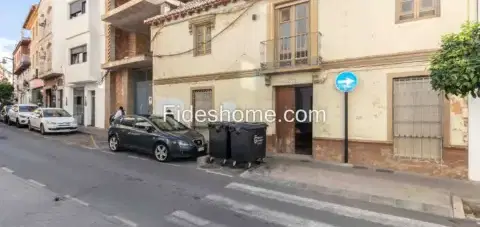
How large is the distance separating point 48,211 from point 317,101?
832 cm

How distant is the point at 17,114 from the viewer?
72.8ft

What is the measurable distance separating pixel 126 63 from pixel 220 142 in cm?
1085

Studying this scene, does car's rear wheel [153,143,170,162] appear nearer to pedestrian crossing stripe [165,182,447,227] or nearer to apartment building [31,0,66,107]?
pedestrian crossing stripe [165,182,447,227]

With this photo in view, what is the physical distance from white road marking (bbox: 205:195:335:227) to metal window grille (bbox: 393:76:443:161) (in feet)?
18.1

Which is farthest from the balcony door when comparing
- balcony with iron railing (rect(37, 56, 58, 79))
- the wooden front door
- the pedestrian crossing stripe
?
balcony with iron railing (rect(37, 56, 58, 79))

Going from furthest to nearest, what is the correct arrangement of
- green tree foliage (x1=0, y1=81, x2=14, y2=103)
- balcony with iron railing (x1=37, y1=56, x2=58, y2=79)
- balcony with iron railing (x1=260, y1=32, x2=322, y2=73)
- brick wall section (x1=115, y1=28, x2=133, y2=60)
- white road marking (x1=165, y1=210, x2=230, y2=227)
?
green tree foliage (x1=0, y1=81, x2=14, y2=103), balcony with iron railing (x1=37, y1=56, x2=58, y2=79), brick wall section (x1=115, y1=28, x2=133, y2=60), balcony with iron railing (x1=260, y1=32, x2=322, y2=73), white road marking (x1=165, y1=210, x2=230, y2=227)

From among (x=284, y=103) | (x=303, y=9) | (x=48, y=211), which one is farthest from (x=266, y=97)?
(x=48, y=211)

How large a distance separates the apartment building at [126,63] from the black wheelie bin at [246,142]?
992 cm

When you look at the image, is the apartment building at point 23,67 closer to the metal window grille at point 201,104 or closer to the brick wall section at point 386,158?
the metal window grille at point 201,104

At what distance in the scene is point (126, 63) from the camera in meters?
18.8

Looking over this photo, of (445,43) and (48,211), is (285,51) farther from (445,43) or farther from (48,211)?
(48,211)

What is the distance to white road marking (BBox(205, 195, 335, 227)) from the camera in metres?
5.32

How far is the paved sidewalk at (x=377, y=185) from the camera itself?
6.66m

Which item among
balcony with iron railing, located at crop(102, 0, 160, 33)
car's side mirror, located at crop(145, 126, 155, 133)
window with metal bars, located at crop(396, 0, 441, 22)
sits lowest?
car's side mirror, located at crop(145, 126, 155, 133)
